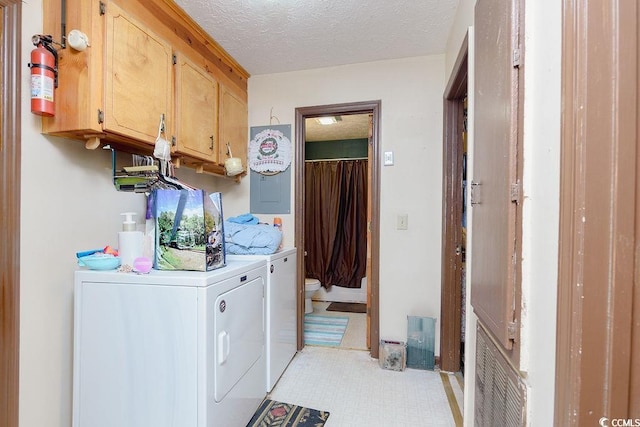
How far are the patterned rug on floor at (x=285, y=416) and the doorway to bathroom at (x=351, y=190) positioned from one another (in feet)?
2.41

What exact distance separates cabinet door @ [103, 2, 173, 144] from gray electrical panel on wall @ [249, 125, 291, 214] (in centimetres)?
97

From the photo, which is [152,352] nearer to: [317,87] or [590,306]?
[590,306]

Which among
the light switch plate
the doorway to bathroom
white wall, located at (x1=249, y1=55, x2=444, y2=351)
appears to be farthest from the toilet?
the light switch plate

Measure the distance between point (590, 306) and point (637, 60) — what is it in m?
0.50

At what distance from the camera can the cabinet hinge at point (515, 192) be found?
85 centimetres

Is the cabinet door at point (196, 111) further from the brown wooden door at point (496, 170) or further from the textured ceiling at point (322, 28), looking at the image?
the brown wooden door at point (496, 170)

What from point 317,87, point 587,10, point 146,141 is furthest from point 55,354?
point 317,87

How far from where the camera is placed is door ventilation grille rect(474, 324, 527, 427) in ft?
2.83

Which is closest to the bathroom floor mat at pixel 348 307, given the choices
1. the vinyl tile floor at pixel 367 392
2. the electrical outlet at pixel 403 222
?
the vinyl tile floor at pixel 367 392

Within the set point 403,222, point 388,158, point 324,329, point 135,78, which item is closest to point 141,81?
point 135,78

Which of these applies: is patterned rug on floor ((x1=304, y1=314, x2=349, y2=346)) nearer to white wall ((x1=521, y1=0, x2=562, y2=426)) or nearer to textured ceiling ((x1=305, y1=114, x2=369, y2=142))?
white wall ((x1=521, y1=0, x2=562, y2=426))

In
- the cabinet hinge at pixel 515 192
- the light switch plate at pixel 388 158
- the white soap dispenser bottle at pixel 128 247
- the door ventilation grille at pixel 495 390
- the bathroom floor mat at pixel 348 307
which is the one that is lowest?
the bathroom floor mat at pixel 348 307

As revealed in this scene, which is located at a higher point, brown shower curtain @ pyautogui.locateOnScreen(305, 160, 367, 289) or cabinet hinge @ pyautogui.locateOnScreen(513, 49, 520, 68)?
cabinet hinge @ pyautogui.locateOnScreen(513, 49, 520, 68)

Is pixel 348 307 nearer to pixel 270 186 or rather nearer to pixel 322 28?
pixel 270 186
